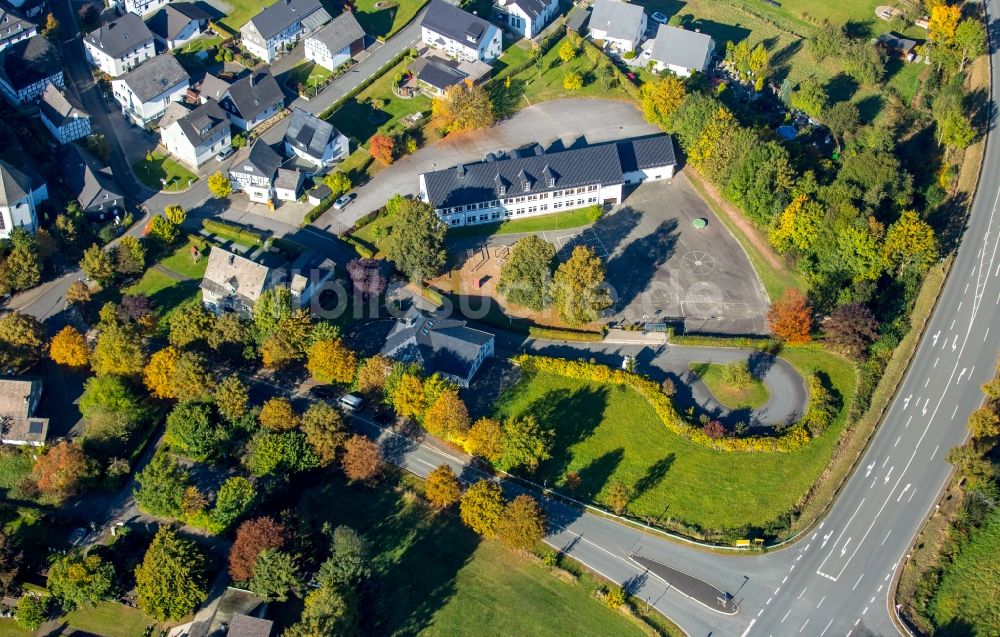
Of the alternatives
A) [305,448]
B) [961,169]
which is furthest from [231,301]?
[961,169]

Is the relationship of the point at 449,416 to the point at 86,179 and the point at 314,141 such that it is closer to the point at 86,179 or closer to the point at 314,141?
the point at 314,141

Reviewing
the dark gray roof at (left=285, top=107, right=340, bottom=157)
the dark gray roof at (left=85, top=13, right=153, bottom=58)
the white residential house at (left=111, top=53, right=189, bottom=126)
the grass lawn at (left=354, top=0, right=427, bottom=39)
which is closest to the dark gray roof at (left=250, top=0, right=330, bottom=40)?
the grass lawn at (left=354, top=0, right=427, bottom=39)

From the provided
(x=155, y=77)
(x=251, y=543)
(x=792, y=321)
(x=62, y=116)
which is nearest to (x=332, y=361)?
(x=251, y=543)

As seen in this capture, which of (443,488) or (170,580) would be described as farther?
(443,488)

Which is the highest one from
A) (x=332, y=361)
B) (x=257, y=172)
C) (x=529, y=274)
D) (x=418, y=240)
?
(x=418, y=240)

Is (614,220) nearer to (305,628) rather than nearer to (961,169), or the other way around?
(961,169)

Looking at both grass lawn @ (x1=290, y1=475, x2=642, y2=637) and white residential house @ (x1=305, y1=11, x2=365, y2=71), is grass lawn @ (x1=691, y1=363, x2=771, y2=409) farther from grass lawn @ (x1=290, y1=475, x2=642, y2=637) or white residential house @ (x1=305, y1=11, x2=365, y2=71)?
white residential house @ (x1=305, y1=11, x2=365, y2=71)

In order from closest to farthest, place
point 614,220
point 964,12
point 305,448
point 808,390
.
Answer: point 305,448, point 808,390, point 614,220, point 964,12

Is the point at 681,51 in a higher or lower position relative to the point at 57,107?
higher
